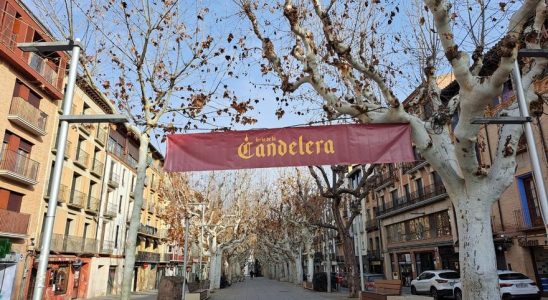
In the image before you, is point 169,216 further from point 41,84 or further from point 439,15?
point 439,15

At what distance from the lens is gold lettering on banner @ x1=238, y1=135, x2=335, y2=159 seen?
645 cm

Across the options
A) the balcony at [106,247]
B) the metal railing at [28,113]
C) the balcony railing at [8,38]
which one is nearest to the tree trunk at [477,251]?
the metal railing at [28,113]

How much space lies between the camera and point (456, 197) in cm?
611

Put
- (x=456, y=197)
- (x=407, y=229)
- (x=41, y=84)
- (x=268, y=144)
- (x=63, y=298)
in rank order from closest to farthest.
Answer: (x=456, y=197) → (x=268, y=144) → (x=41, y=84) → (x=63, y=298) → (x=407, y=229)

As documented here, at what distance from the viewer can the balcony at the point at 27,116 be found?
20844 mm

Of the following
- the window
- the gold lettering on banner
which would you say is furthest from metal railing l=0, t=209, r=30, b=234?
the gold lettering on banner

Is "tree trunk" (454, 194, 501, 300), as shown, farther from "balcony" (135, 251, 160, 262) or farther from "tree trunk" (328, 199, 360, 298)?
"balcony" (135, 251, 160, 262)

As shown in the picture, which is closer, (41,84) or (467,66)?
(467,66)

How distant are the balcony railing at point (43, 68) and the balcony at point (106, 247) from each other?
13735 mm

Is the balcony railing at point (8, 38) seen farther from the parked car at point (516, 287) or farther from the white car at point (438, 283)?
the white car at point (438, 283)

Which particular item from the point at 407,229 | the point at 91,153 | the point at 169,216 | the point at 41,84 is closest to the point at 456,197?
the point at 41,84

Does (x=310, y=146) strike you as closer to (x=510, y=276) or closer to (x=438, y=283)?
(x=510, y=276)

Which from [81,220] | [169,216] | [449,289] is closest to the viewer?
[449,289]

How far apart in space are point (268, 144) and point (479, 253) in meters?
3.51
